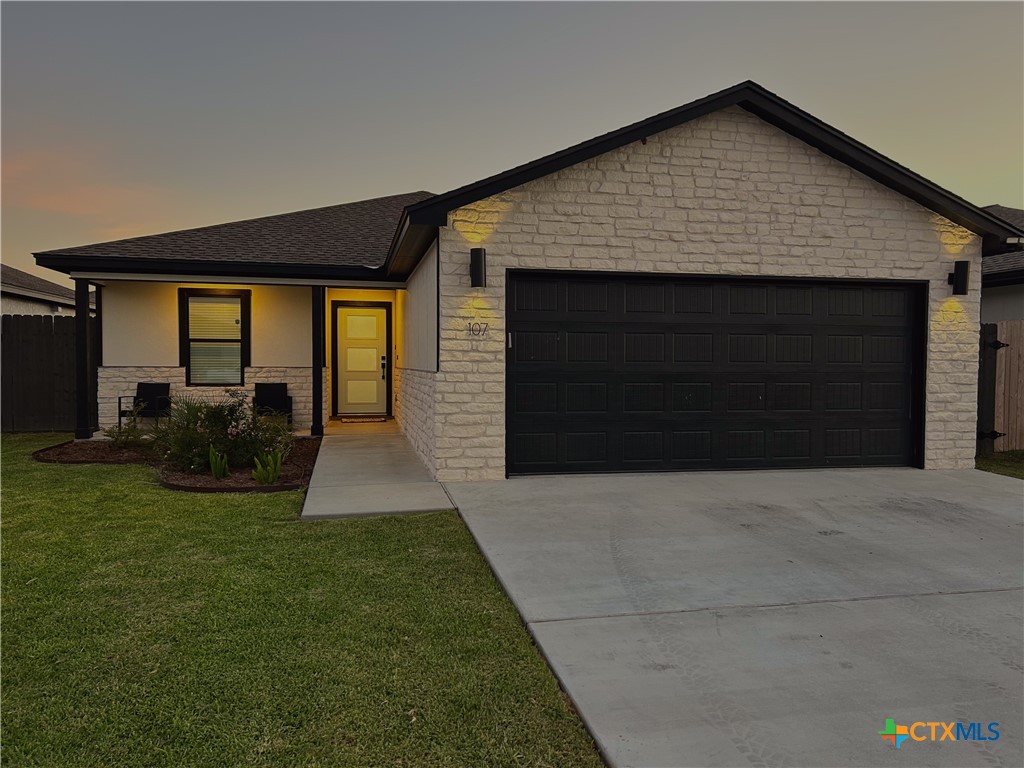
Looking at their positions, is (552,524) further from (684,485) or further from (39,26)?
(39,26)

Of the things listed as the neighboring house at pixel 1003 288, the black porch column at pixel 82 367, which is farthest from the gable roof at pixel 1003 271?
the black porch column at pixel 82 367

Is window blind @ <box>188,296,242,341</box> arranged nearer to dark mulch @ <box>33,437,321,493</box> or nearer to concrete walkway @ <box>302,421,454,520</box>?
dark mulch @ <box>33,437,321,493</box>

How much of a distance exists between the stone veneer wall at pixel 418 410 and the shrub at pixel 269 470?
1.69 m

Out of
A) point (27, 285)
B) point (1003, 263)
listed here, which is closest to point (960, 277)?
point (1003, 263)

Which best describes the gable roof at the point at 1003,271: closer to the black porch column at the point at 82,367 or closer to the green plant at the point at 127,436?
the green plant at the point at 127,436

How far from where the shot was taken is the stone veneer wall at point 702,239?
6.99 meters

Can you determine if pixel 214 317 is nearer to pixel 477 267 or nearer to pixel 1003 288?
pixel 477 267

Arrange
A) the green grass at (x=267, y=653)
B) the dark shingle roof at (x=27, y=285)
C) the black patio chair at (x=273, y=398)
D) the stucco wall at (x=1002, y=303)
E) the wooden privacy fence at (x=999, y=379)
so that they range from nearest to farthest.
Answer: the green grass at (x=267, y=653), the wooden privacy fence at (x=999, y=379), the stucco wall at (x=1002, y=303), the black patio chair at (x=273, y=398), the dark shingle roof at (x=27, y=285)

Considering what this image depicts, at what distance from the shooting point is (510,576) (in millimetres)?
3922

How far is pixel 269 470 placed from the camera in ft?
22.1

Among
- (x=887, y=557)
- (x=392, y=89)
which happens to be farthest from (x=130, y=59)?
(x=887, y=557)

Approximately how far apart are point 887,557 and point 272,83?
1369 cm

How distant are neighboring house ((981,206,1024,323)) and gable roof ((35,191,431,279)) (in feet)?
34.5

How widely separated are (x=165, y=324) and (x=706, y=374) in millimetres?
9482
